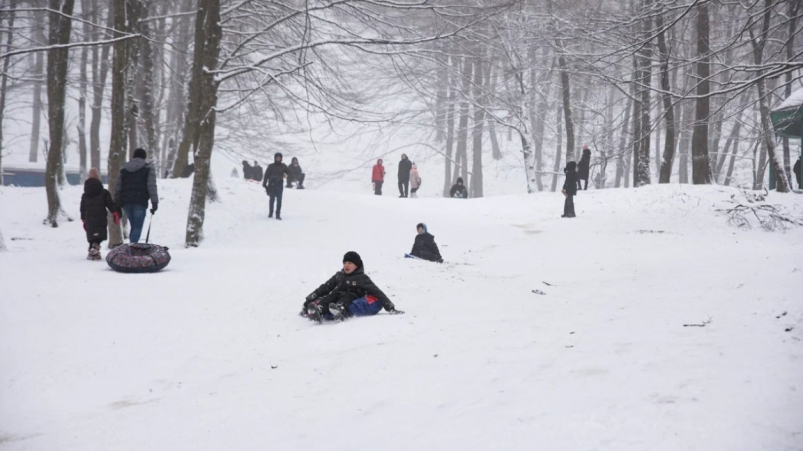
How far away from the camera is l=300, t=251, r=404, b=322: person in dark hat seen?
716cm

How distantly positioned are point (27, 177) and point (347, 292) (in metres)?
30.7

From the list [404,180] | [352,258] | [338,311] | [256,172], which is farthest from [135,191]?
[256,172]

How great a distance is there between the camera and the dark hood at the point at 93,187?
403 inches

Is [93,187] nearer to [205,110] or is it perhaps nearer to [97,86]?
[205,110]

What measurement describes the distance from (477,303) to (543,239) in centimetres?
807

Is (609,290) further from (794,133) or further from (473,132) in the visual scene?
(473,132)

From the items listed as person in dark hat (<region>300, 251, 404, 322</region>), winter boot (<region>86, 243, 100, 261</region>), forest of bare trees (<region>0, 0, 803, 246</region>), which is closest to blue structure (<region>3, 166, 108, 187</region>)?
forest of bare trees (<region>0, 0, 803, 246</region>)

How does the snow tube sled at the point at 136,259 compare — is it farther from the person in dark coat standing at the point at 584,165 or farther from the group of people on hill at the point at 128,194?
the person in dark coat standing at the point at 584,165

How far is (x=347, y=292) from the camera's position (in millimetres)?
7367

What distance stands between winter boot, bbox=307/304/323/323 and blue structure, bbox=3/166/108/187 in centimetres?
2878

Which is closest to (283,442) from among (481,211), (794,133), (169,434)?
(169,434)

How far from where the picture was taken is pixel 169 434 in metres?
4.09

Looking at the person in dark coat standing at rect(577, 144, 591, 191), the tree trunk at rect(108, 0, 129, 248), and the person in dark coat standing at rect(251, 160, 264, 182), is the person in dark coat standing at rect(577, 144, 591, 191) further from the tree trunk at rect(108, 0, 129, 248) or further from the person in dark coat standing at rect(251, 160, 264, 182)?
the tree trunk at rect(108, 0, 129, 248)

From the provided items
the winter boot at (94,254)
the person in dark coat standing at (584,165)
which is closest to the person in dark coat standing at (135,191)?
the winter boot at (94,254)
